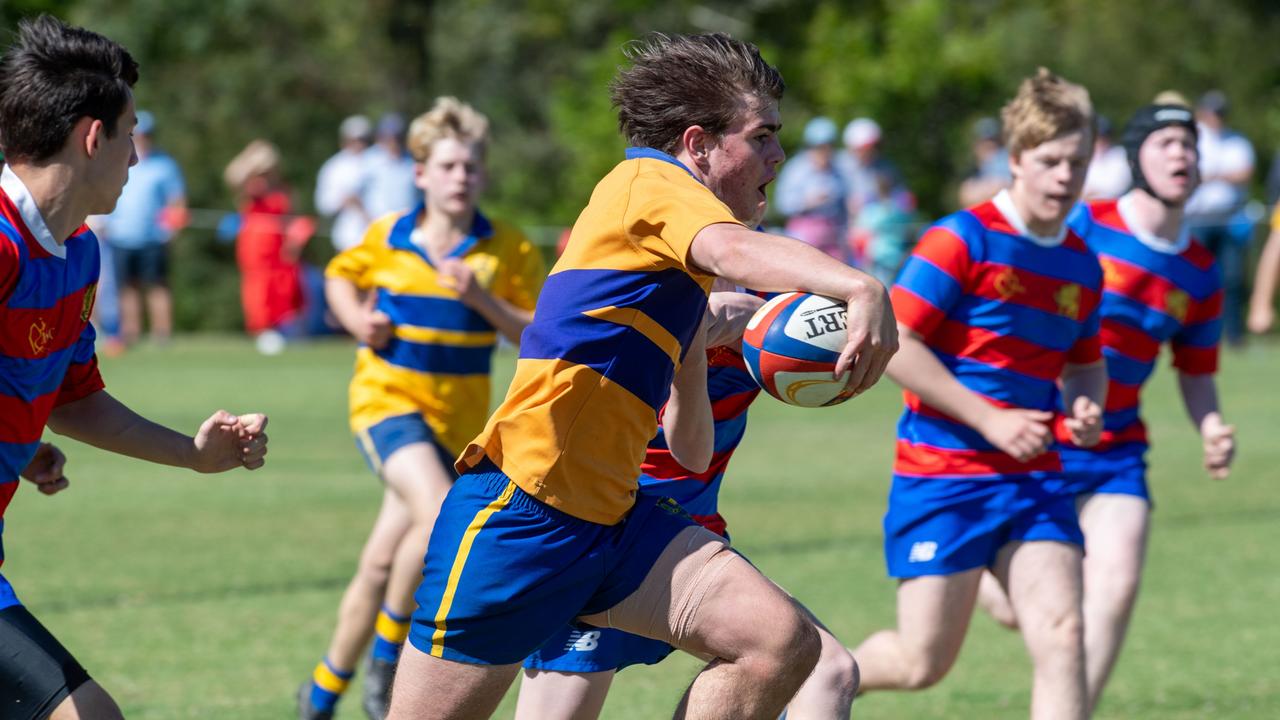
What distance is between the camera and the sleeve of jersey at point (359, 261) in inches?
280

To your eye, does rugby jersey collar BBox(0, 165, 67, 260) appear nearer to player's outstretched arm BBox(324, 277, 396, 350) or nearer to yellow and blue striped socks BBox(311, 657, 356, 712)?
yellow and blue striped socks BBox(311, 657, 356, 712)

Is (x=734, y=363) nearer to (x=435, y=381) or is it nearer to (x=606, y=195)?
(x=606, y=195)

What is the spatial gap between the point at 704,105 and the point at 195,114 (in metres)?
36.5

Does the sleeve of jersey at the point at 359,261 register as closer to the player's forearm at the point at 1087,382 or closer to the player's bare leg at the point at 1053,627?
the player's forearm at the point at 1087,382

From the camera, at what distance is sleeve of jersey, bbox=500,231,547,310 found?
7.10 meters

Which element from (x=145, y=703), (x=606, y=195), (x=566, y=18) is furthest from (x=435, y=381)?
(x=566, y=18)

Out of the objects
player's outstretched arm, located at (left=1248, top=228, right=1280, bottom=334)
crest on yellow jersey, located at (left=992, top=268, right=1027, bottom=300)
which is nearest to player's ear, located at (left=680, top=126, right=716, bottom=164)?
crest on yellow jersey, located at (left=992, top=268, right=1027, bottom=300)

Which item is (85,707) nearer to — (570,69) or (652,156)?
(652,156)

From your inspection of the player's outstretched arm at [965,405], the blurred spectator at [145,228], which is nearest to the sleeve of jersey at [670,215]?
the player's outstretched arm at [965,405]

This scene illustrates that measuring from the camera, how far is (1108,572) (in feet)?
19.3

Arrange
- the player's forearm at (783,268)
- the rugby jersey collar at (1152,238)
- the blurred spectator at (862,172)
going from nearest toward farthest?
the player's forearm at (783,268) < the rugby jersey collar at (1152,238) < the blurred spectator at (862,172)

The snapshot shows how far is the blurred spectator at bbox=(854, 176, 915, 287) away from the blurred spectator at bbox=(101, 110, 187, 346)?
814 centimetres

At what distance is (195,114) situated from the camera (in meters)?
38.7

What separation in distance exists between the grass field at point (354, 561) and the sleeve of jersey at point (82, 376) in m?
2.12
